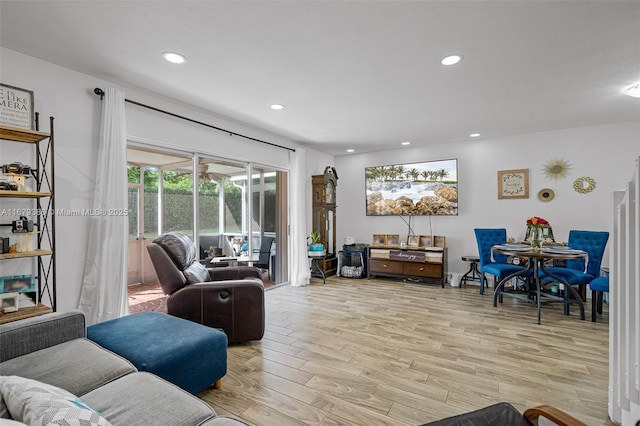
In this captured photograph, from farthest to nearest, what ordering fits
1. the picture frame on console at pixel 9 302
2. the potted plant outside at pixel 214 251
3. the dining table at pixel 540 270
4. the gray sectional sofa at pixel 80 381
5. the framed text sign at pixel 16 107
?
1. the potted plant outside at pixel 214 251
2. the dining table at pixel 540 270
3. the framed text sign at pixel 16 107
4. the picture frame on console at pixel 9 302
5. the gray sectional sofa at pixel 80 381

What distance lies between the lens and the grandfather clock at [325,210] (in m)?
5.77

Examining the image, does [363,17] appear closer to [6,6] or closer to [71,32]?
[71,32]

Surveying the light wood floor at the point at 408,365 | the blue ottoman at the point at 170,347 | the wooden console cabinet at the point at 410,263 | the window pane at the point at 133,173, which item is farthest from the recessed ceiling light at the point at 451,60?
the window pane at the point at 133,173

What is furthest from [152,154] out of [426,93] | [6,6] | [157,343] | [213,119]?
[426,93]

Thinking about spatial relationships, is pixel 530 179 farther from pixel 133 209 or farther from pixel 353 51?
pixel 133 209

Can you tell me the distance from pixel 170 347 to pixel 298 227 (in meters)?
3.50

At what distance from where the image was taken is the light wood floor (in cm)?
188

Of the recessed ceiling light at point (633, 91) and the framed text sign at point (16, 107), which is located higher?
the recessed ceiling light at point (633, 91)

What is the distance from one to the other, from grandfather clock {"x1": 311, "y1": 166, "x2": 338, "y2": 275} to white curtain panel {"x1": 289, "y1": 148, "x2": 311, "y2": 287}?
0.57m

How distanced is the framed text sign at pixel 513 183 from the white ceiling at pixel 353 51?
124cm

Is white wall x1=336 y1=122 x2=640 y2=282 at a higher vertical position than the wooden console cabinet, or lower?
higher

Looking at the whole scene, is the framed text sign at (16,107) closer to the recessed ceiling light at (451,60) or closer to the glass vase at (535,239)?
the recessed ceiling light at (451,60)

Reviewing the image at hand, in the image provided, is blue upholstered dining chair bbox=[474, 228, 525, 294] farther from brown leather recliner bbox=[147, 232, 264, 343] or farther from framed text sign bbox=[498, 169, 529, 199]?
brown leather recliner bbox=[147, 232, 264, 343]

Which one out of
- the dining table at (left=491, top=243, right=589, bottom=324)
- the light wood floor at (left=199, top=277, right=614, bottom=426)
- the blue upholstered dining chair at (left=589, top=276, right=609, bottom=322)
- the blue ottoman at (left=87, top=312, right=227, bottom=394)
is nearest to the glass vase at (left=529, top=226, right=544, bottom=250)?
the dining table at (left=491, top=243, right=589, bottom=324)
